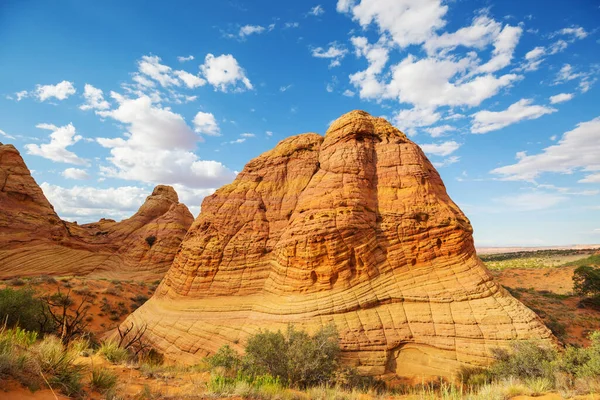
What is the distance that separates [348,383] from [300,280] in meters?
5.09

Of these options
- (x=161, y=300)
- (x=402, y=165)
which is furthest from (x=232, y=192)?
(x=402, y=165)

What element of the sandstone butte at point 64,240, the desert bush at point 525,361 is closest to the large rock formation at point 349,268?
the desert bush at point 525,361

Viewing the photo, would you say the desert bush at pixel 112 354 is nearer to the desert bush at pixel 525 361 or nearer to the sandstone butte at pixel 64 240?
the desert bush at pixel 525 361

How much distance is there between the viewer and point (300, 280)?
14367mm

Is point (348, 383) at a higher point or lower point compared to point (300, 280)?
lower

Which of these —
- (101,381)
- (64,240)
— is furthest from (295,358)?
(64,240)

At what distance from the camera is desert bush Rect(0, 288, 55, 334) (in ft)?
44.1

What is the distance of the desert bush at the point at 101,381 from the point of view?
5.43 meters

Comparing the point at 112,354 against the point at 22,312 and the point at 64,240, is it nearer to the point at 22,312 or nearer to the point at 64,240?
the point at 22,312

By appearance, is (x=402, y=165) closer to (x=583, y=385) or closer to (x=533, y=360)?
(x=533, y=360)

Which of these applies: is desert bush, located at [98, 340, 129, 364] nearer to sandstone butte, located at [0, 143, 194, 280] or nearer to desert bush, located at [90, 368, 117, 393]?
desert bush, located at [90, 368, 117, 393]

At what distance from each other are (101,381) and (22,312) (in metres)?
12.6

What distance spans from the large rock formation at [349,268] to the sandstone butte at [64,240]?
937 inches

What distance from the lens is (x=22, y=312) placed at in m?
13.8
